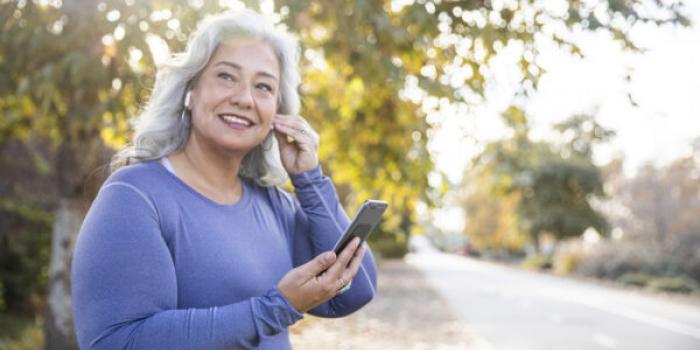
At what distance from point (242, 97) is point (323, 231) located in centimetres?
52

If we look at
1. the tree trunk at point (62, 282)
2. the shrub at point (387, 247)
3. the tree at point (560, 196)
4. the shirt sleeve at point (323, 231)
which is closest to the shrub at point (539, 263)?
the tree at point (560, 196)

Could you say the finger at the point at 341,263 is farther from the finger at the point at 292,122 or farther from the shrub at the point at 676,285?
the shrub at the point at 676,285

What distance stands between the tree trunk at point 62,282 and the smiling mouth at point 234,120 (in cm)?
474

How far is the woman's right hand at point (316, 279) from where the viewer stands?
1.60 m

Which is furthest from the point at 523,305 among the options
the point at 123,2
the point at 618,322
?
the point at 123,2

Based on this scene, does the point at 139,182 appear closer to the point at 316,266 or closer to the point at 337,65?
the point at 316,266

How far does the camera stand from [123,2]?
414 centimetres

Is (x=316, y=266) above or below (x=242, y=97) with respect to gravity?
below

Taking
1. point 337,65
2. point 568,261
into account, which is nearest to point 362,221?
point 337,65

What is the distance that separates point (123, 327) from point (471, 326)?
9.94 meters

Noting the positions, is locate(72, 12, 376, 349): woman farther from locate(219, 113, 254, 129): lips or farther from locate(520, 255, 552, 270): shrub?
locate(520, 255, 552, 270): shrub

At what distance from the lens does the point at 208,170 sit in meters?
1.88

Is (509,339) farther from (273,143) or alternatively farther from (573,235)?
(573,235)

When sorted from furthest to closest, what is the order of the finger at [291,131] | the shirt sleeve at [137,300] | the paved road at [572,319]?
the paved road at [572,319]
the finger at [291,131]
the shirt sleeve at [137,300]
